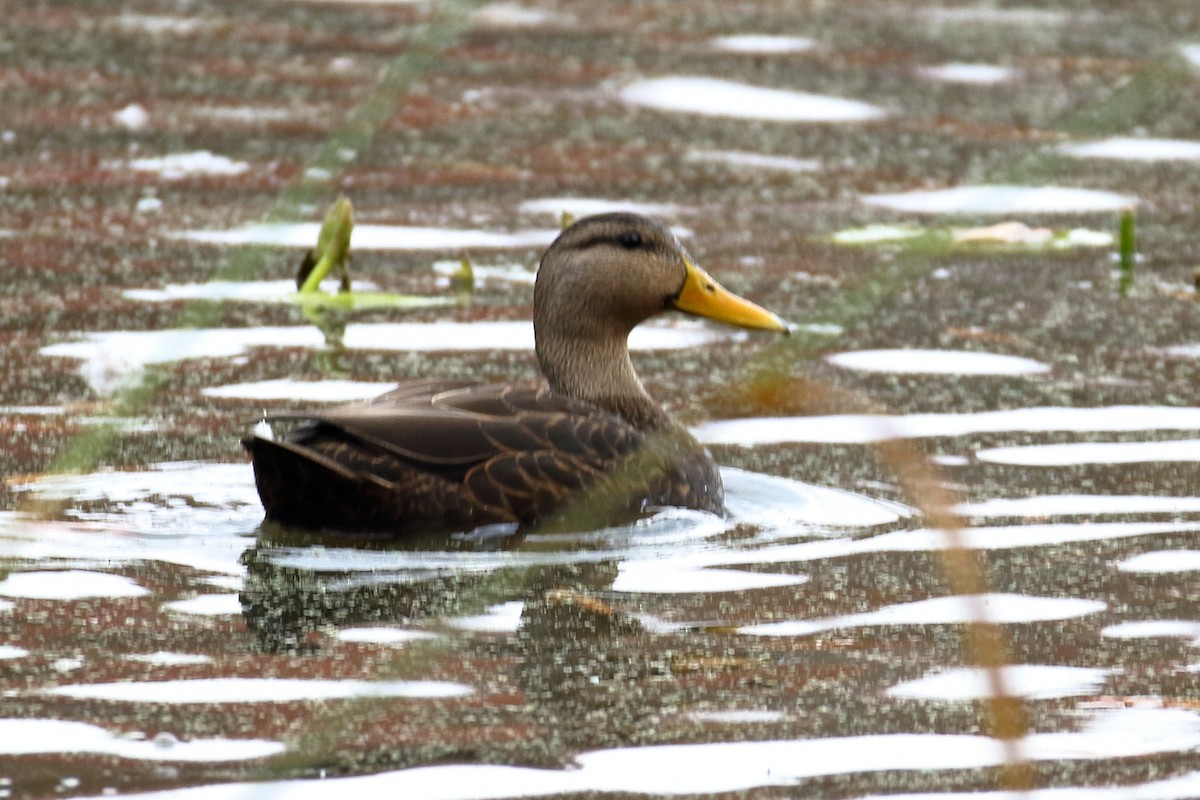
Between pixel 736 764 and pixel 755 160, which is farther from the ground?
pixel 755 160

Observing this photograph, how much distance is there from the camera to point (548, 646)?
499 centimetres

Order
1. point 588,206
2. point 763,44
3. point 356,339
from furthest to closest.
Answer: point 763,44 < point 588,206 < point 356,339

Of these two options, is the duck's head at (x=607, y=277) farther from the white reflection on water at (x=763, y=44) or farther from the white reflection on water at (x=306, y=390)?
the white reflection on water at (x=763, y=44)

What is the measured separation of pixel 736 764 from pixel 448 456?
70.6 inches

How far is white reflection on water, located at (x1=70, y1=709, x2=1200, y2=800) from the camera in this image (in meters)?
4.05

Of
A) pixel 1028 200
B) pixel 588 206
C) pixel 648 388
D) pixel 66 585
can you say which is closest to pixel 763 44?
pixel 1028 200

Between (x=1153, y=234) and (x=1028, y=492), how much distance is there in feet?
10.7

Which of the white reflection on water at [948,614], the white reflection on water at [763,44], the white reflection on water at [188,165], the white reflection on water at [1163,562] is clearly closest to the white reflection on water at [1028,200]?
the white reflection on water at [763,44]

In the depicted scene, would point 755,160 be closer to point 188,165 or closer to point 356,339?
point 188,165

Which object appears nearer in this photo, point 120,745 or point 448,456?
point 120,745

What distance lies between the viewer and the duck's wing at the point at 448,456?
5770mm

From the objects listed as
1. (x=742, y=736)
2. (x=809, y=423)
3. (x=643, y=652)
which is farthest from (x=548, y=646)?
(x=809, y=423)

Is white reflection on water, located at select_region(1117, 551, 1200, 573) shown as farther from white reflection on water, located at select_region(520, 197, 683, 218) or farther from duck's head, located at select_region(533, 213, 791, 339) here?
white reflection on water, located at select_region(520, 197, 683, 218)

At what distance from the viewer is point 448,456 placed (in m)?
5.83
